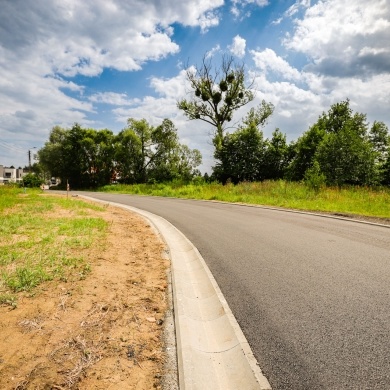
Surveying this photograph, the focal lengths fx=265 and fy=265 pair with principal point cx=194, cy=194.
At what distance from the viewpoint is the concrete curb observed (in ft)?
8.36

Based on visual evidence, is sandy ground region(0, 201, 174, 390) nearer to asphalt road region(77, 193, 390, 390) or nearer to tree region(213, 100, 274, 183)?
asphalt road region(77, 193, 390, 390)

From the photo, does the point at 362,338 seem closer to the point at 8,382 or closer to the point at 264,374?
the point at 264,374

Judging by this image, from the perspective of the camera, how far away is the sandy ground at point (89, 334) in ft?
8.23

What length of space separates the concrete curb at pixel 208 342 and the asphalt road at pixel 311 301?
5.5 inches

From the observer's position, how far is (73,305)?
12.6ft

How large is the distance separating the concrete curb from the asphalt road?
14 centimetres

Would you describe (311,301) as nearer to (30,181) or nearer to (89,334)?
(89,334)

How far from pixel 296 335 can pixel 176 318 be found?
5.02 feet

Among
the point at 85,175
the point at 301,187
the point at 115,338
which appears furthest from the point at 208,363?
the point at 85,175

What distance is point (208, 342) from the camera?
325 centimetres

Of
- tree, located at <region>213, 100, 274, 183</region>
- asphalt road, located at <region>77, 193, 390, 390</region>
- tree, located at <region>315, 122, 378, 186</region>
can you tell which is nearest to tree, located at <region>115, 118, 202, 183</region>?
tree, located at <region>213, 100, 274, 183</region>

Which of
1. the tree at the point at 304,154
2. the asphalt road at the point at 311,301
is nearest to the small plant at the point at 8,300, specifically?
the asphalt road at the point at 311,301

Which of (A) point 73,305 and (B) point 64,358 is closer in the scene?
(B) point 64,358

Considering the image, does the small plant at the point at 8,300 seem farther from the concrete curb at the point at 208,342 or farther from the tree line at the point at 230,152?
the tree line at the point at 230,152
